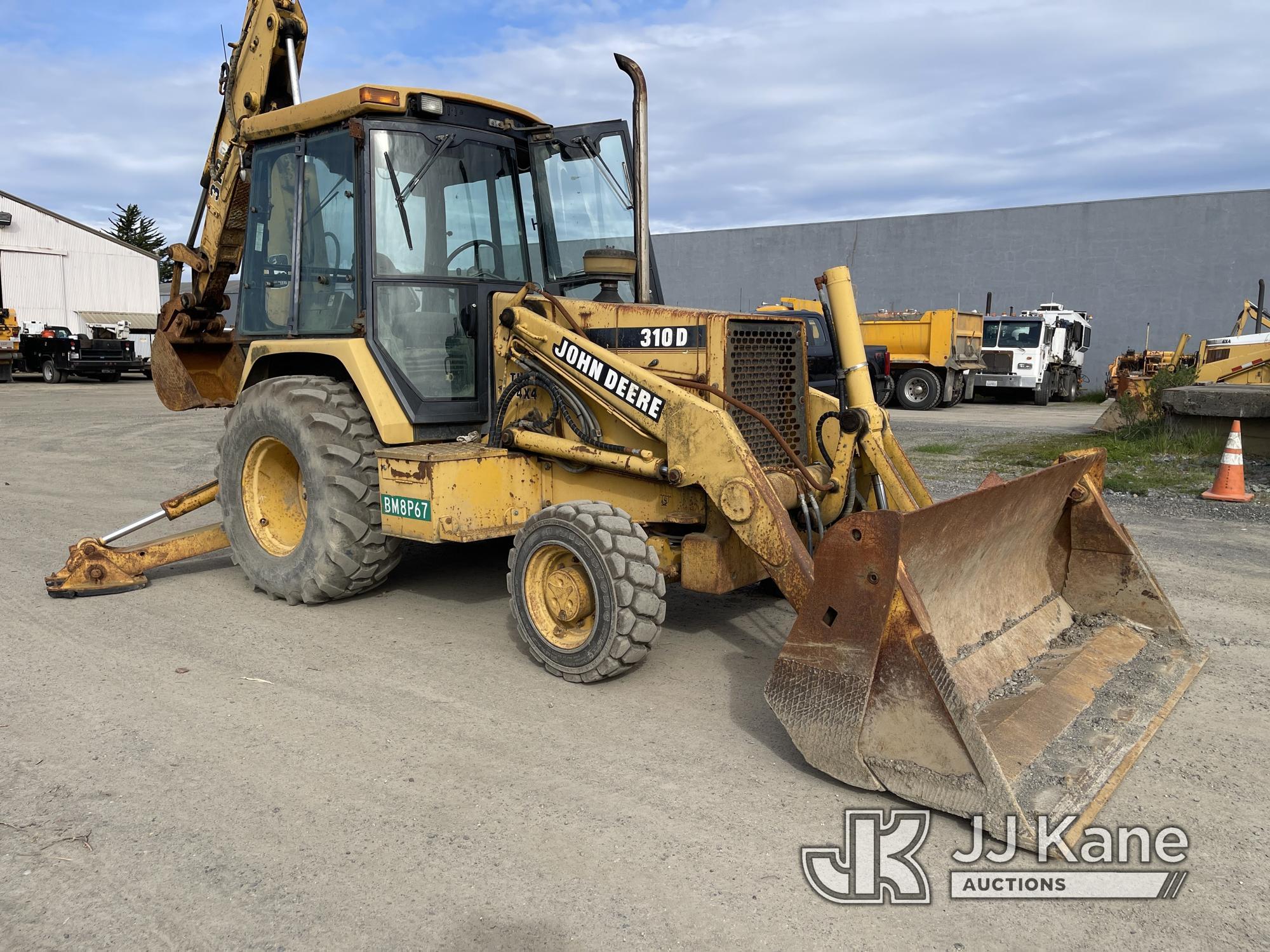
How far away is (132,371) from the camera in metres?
32.6

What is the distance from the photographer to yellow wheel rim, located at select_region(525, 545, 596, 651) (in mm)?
4543

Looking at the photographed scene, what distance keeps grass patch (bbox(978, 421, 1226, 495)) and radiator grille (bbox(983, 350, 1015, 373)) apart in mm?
10766

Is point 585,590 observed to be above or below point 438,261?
below

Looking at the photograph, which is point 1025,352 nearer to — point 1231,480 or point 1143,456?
point 1143,456

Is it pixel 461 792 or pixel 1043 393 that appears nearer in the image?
pixel 461 792

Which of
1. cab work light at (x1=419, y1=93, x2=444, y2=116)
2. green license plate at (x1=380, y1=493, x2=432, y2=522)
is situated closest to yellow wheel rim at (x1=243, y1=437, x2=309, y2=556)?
green license plate at (x1=380, y1=493, x2=432, y2=522)

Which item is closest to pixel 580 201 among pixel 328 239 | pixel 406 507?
pixel 328 239

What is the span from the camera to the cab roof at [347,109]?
532 cm

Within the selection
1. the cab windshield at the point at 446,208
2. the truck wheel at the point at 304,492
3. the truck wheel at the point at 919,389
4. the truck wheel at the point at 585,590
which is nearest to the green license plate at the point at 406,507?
the truck wheel at the point at 304,492

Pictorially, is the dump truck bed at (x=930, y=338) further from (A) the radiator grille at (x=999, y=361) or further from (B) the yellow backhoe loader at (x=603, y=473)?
(B) the yellow backhoe loader at (x=603, y=473)

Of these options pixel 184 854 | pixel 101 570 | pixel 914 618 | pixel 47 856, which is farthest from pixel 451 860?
pixel 101 570

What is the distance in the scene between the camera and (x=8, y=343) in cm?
2877

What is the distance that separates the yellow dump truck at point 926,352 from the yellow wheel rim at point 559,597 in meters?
20.1

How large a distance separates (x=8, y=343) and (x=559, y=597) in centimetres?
3031
